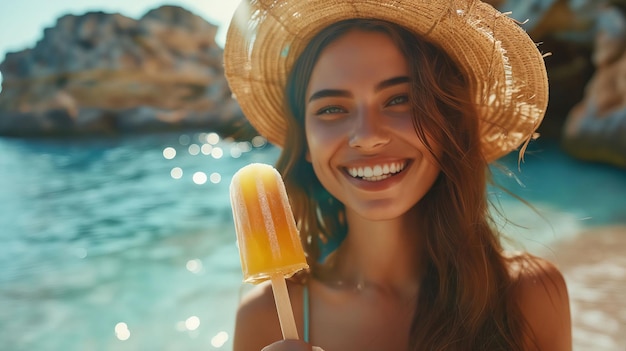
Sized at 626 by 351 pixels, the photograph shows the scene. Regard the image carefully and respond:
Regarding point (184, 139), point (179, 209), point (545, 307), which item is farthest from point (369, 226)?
point (184, 139)

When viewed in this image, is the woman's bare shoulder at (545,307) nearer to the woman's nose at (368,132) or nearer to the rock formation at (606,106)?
the woman's nose at (368,132)

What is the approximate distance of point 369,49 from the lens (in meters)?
2.13

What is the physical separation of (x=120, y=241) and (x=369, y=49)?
724 centimetres

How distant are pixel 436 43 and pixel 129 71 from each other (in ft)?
88.7

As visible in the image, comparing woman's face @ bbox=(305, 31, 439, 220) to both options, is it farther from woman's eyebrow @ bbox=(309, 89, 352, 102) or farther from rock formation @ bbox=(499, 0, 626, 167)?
rock formation @ bbox=(499, 0, 626, 167)

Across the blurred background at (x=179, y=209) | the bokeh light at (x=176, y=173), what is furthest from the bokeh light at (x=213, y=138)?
the bokeh light at (x=176, y=173)

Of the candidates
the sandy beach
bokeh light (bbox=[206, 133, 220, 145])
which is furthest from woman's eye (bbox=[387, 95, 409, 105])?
bokeh light (bbox=[206, 133, 220, 145])

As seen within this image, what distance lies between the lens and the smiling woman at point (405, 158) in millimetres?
2102

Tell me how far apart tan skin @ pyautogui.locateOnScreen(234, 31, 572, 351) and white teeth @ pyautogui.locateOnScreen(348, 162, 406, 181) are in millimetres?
17

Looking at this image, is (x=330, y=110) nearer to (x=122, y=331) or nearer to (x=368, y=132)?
(x=368, y=132)

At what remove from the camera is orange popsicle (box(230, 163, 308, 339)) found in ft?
5.41

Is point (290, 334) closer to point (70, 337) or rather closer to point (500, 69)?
point (500, 69)

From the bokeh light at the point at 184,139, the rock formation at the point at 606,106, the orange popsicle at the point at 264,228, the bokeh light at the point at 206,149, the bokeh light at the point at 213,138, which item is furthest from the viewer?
the bokeh light at the point at 213,138

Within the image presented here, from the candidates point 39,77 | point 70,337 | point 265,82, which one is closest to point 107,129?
point 39,77
